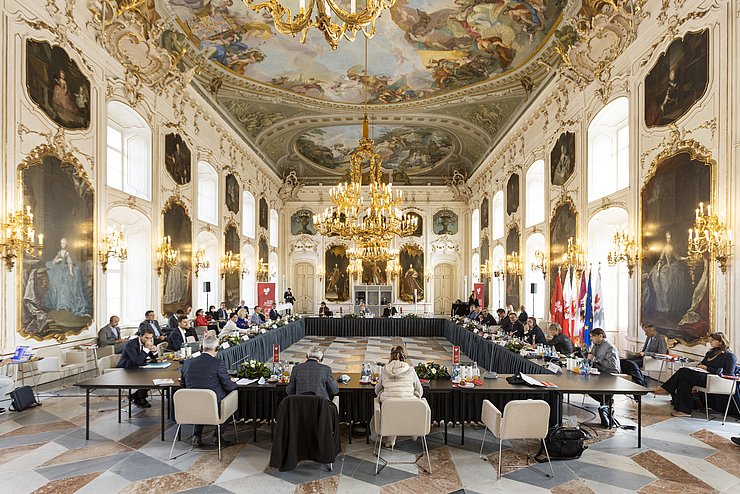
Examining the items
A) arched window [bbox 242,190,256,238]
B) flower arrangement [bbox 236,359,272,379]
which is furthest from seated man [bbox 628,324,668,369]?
arched window [bbox 242,190,256,238]

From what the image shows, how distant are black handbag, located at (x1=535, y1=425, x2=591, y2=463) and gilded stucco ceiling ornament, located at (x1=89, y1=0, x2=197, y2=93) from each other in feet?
33.5

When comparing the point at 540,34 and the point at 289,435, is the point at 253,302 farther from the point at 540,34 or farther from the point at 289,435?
the point at 289,435

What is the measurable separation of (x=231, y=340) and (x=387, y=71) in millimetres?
10508

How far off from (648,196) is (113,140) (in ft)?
41.0

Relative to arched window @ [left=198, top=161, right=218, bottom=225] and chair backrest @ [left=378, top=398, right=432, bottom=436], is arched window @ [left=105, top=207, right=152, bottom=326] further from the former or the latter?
chair backrest @ [left=378, top=398, right=432, bottom=436]

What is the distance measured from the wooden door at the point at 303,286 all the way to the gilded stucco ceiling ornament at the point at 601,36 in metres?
18.8

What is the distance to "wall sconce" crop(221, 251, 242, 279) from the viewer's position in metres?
17.5

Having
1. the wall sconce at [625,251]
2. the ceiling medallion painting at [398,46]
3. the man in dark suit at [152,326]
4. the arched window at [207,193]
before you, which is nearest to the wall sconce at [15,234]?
the man in dark suit at [152,326]

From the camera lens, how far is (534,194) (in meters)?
17.0

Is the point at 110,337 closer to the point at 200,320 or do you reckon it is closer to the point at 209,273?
the point at 200,320

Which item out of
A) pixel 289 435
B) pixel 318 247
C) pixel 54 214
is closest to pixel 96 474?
pixel 289 435

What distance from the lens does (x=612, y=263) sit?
10.5m

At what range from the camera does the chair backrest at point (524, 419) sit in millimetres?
4867

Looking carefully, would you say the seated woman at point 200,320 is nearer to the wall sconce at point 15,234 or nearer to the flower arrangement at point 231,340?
the flower arrangement at point 231,340
